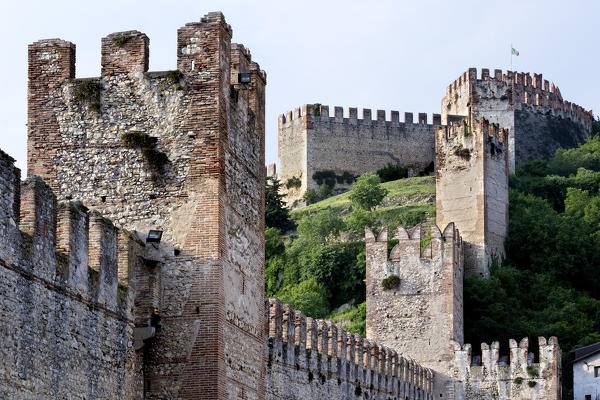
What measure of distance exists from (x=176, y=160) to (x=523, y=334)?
46.4 metres

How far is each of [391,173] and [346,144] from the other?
357 centimetres

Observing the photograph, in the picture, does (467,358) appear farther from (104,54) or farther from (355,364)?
(104,54)

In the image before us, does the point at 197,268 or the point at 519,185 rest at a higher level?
the point at 519,185

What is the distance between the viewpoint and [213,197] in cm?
2272

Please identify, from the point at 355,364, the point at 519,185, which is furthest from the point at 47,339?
the point at 519,185

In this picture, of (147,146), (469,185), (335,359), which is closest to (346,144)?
(469,185)

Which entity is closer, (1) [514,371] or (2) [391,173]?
(1) [514,371]

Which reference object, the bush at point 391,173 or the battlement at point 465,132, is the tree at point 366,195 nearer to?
the bush at point 391,173

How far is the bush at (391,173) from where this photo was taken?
10125 cm

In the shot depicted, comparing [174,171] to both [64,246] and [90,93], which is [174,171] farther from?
[64,246]

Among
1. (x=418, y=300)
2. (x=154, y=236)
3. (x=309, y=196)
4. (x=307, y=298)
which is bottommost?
(x=154, y=236)

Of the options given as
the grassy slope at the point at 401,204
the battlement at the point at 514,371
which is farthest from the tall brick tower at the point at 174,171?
the grassy slope at the point at 401,204

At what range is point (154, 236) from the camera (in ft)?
74.5

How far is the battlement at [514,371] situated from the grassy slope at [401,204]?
21.2m
